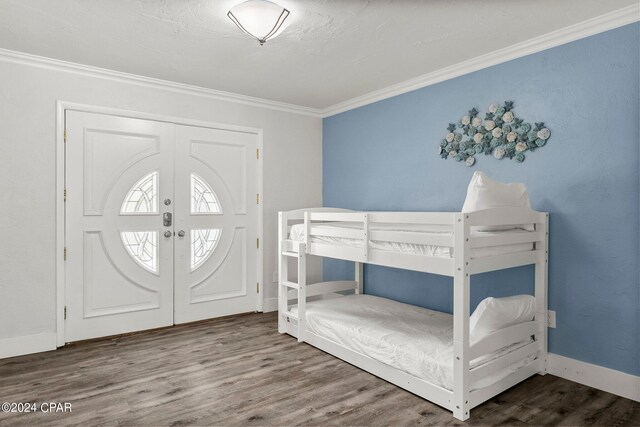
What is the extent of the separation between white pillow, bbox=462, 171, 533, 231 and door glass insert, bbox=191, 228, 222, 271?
2424 mm

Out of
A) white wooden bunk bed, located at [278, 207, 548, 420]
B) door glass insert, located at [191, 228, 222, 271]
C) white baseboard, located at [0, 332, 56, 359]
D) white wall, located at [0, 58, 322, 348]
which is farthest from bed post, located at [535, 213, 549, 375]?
white baseboard, located at [0, 332, 56, 359]

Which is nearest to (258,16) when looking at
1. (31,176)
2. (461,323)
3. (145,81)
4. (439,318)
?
(145,81)

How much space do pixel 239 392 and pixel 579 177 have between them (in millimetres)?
2447

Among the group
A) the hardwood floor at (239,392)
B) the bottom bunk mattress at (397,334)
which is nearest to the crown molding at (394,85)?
the bottom bunk mattress at (397,334)

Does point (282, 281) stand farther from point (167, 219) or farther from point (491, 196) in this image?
point (491, 196)

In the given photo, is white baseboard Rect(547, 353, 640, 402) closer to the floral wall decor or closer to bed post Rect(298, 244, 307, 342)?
the floral wall decor

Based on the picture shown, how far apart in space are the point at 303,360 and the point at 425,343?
36.3 inches

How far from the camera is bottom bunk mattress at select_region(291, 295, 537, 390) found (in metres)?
2.25

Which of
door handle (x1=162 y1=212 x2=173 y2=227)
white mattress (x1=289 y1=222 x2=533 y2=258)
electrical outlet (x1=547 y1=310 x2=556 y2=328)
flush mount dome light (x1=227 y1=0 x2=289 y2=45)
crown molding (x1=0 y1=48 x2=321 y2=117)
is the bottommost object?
electrical outlet (x1=547 y1=310 x2=556 y2=328)

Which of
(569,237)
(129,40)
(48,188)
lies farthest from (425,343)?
(48,188)

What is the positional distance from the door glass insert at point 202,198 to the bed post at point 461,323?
8.19 feet

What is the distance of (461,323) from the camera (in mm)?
2076

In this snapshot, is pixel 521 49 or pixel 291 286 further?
pixel 291 286

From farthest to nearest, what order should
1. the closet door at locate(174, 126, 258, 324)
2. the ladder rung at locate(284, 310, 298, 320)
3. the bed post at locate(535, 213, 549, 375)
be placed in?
the closet door at locate(174, 126, 258, 324) → the ladder rung at locate(284, 310, 298, 320) → the bed post at locate(535, 213, 549, 375)
